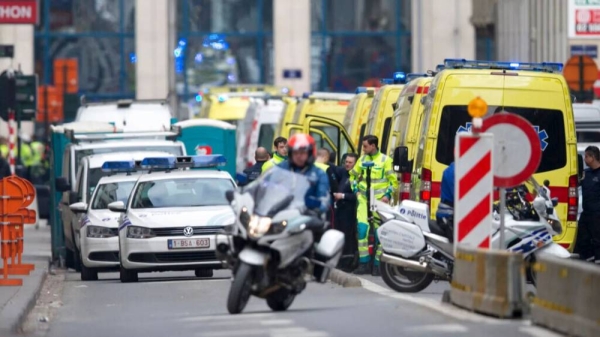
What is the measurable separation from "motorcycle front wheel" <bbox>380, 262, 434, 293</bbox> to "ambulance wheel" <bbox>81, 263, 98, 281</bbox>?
18.6 ft

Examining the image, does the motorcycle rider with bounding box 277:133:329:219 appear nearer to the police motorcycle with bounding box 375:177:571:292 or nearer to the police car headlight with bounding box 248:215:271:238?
the police car headlight with bounding box 248:215:271:238

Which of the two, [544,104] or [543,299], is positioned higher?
[544,104]

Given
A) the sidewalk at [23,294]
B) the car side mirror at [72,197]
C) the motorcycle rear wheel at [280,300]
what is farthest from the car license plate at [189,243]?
the motorcycle rear wheel at [280,300]

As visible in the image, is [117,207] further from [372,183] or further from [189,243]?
[372,183]

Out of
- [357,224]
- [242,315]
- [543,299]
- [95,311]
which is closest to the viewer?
[543,299]

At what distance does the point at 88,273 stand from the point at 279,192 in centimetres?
811

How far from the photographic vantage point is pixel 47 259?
25703 millimetres

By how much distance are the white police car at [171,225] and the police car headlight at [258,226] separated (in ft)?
17.9

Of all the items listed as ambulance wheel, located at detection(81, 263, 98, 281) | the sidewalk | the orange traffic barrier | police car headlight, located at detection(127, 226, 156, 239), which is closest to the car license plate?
police car headlight, located at detection(127, 226, 156, 239)

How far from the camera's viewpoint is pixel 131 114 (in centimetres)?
3300

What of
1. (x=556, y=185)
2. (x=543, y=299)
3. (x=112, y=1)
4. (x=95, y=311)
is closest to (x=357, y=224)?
(x=556, y=185)

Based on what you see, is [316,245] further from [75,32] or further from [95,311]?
[75,32]

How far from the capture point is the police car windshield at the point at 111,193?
866 inches

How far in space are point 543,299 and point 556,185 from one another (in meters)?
7.22
